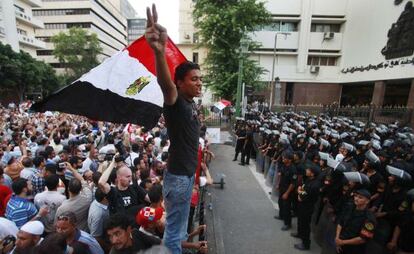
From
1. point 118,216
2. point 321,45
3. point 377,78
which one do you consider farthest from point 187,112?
point 321,45

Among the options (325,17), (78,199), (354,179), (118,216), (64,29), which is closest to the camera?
(118,216)

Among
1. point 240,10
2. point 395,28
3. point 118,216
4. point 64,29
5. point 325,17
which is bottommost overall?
point 118,216

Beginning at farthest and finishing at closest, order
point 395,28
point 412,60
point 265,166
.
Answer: point 395,28 → point 412,60 → point 265,166

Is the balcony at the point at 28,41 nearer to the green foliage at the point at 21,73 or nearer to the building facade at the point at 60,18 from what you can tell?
the green foliage at the point at 21,73

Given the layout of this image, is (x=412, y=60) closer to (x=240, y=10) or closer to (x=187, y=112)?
(x=240, y=10)

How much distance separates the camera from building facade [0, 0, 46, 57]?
27.4m

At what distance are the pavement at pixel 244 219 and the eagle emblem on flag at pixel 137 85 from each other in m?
2.87

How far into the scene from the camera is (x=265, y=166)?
895 centimetres

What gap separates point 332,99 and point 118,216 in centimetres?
3038

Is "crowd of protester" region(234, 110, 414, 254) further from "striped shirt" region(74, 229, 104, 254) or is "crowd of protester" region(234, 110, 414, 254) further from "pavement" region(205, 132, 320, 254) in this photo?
"striped shirt" region(74, 229, 104, 254)

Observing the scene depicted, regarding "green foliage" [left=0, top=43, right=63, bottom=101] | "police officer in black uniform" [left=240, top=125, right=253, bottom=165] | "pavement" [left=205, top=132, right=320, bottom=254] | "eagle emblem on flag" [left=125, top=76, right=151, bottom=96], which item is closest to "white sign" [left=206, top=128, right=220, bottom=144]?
"police officer in black uniform" [left=240, top=125, right=253, bottom=165]

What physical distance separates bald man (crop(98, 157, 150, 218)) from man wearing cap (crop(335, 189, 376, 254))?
112 inches

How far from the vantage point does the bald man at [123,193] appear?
3260 millimetres

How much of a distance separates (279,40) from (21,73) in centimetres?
2555
